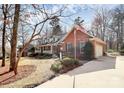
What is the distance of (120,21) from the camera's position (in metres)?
4.44

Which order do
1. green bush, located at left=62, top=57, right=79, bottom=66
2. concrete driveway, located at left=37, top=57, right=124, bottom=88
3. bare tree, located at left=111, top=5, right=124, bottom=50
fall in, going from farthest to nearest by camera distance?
green bush, located at left=62, top=57, right=79, bottom=66 → bare tree, located at left=111, top=5, right=124, bottom=50 → concrete driveway, located at left=37, top=57, right=124, bottom=88

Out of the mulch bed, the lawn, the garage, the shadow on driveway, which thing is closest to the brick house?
the garage

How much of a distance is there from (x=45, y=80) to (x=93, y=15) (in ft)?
4.14

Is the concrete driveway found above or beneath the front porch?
beneath

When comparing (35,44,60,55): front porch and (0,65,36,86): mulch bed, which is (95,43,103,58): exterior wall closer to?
(35,44,60,55): front porch

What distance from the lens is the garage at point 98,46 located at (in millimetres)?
4453

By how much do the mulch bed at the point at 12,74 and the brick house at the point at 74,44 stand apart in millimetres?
358

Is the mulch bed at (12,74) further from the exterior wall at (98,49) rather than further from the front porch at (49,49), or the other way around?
the exterior wall at (98,49)

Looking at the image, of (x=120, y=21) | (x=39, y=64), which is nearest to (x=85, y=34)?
(x=120, y=21)

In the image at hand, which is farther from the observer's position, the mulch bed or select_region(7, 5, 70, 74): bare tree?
select_region(7, 5, 70, 74): bare tree

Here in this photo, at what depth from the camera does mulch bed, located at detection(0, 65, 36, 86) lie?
4373mm

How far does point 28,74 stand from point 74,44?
87 centimetres

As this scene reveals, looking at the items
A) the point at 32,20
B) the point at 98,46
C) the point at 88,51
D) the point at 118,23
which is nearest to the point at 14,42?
the point at 32,20

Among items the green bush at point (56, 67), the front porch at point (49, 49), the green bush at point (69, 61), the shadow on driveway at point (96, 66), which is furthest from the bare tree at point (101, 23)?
the green bush at point (56, 67)
